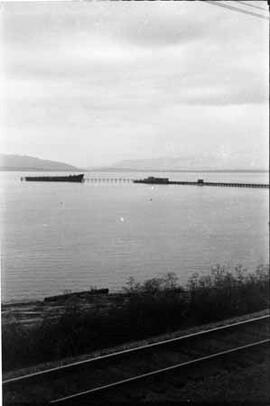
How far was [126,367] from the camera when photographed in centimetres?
449

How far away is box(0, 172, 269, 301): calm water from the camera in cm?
536

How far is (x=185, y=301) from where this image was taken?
281 inches

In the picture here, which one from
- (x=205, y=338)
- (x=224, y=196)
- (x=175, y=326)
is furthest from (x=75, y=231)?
(x=224, y=196)

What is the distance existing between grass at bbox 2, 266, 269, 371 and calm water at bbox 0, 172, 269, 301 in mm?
636

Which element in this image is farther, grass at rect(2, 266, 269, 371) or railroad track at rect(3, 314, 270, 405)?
grass at rect(2, 266, 269, 371)

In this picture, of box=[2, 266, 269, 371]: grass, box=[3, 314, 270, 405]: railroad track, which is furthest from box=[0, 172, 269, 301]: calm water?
box=[3, 314, 270, 405]: railroad track

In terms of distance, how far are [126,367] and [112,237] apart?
7170mm

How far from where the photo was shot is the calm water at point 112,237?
211 inches

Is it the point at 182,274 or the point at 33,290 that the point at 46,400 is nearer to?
the point at 33,290

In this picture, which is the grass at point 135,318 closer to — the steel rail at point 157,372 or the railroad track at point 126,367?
the railroad track at point 126,367

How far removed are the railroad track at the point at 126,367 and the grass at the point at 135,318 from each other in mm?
840

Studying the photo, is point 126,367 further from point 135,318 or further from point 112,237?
point 112,237

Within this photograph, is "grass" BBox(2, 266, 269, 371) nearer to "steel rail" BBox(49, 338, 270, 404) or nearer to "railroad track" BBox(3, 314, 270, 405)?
"railroad track" BBox(3, 314, 270, 405)

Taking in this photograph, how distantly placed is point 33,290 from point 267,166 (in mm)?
5113
